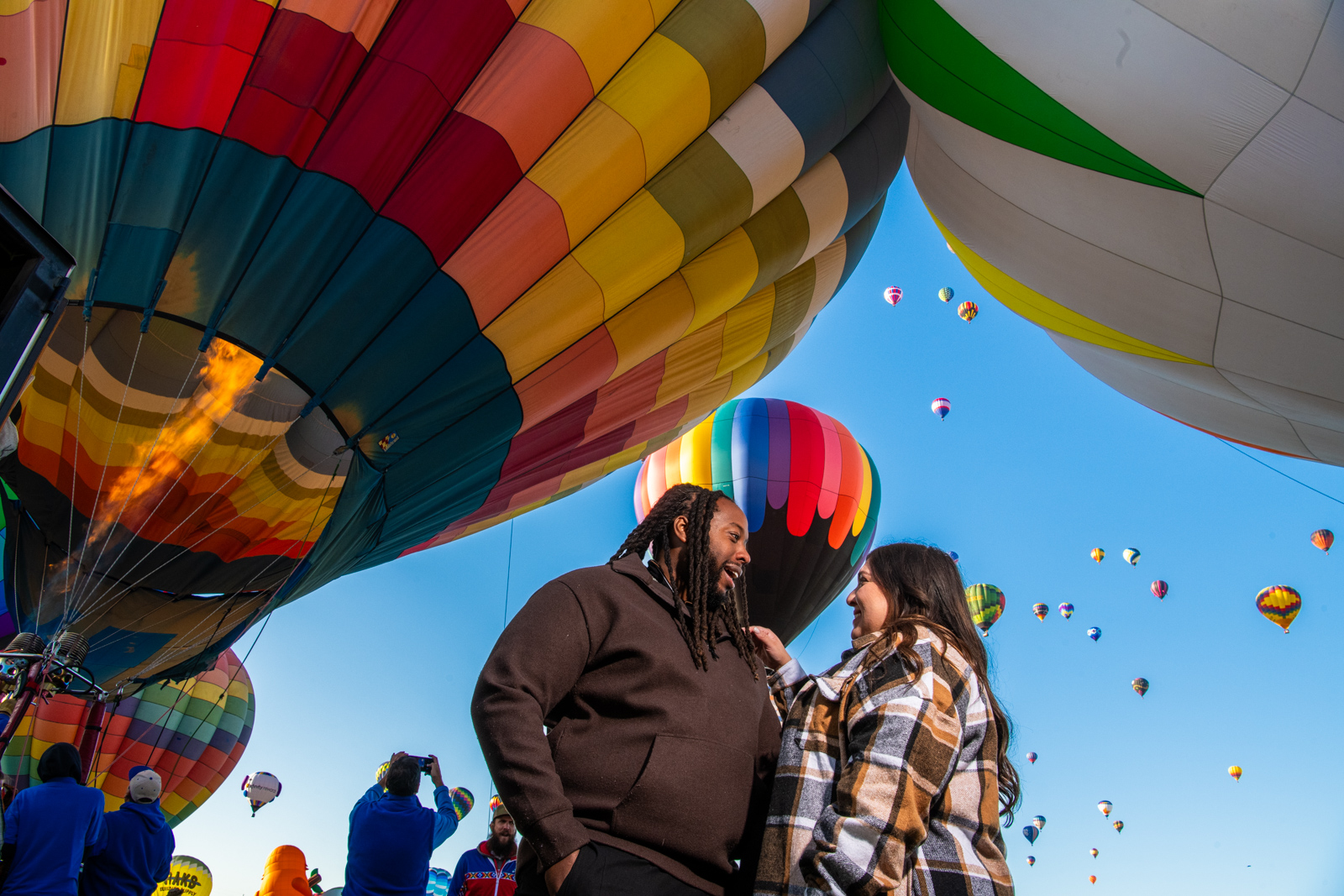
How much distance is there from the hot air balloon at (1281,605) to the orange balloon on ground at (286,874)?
13.0 m

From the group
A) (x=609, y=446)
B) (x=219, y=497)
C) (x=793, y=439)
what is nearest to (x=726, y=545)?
(x=219, y=497)

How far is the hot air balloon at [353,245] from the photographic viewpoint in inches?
147

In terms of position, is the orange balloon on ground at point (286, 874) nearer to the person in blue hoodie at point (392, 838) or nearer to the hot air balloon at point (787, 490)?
the person in blue hoodie at point (392, 838)

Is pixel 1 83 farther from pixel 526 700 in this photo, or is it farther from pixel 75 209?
Answer: pixel 526 700

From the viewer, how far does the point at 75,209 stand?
12.0ft

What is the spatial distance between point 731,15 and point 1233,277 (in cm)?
260

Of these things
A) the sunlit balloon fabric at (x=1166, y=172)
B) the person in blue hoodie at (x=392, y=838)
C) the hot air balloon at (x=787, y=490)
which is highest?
the hot air balloon at (x=787, y=490)

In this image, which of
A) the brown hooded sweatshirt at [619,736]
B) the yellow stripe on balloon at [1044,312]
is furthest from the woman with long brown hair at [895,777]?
the yellow stripe on balloon at [1044,312]

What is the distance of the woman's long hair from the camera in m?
1.71

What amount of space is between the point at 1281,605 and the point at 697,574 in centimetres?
1425

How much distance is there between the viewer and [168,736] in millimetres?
10297

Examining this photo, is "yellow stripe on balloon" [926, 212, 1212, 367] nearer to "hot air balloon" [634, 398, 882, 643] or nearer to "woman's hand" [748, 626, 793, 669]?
"hot air balloon" [634, 398, 882, 643]

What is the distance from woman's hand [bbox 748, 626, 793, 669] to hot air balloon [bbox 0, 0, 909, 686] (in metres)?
2.80

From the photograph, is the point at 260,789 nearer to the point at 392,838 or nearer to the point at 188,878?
the point at 188,878
